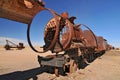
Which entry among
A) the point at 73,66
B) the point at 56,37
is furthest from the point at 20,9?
the point at 73,66

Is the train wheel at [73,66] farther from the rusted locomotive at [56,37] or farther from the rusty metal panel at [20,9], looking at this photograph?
the rusty metal panel at [20,9]

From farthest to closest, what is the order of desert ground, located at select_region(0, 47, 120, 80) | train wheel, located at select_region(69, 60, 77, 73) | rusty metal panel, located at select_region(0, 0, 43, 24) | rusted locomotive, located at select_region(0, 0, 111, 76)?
train wheel, located at select_region(69, 60, 77, 73) < desert ground, located at select_region(0, 47, 120, 80) < rusted locomotive, located at select_region(0, 0, 111, 76) < rusty metal panel, located at select_region(0, 0, 43, 24)

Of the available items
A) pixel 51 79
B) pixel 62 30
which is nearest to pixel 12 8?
pixel 51 79

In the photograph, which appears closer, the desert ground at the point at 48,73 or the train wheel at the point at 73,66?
the desert ground at the point at 48,73

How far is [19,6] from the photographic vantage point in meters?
4.10

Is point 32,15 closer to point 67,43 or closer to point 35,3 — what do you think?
point 35,3

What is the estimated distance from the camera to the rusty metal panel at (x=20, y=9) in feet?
12.3

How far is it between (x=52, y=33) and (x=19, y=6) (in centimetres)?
401

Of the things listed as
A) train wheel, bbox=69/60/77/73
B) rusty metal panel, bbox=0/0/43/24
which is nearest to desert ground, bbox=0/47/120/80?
train wheel, bbox=69/60/77/73

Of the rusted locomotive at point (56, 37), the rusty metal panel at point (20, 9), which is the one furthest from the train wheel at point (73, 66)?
the rusty metal panel at point (20, 9)

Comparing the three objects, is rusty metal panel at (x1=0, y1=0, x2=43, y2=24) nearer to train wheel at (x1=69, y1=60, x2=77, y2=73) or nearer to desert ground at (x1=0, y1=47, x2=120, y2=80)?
desert ground at (x1=0, y1=47, x2=120, y2=80)

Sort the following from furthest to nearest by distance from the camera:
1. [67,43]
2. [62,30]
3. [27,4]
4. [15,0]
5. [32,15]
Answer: [62,30]
[67,43]
[32,15]
[27,4]
[15,0]

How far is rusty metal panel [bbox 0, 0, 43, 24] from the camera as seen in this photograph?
12.3ft

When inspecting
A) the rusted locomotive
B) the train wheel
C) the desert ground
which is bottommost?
the desert ground
